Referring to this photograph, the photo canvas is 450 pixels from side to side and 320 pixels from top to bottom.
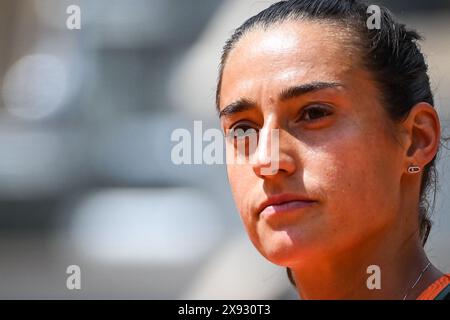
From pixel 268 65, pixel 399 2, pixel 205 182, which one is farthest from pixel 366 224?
pixel 205 182

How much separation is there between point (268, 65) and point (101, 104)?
192cm

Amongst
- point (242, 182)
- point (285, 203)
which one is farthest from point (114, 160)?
point (285, 203)

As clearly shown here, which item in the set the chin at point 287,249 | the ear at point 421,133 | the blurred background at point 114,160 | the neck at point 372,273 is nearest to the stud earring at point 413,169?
the ear at point 421,133

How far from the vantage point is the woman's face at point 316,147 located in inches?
44.8

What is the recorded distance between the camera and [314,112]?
46.3 inches

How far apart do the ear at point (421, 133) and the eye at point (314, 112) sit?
0.45ft

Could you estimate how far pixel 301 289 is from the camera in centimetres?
128

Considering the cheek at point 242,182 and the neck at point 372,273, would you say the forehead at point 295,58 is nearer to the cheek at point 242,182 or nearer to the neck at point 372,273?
the cheek at point 242,182

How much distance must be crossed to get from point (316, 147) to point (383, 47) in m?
0.22

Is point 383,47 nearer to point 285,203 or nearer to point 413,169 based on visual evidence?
point 413,169

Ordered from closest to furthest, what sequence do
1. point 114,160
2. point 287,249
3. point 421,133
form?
point 287,249 → point 421,133 → point 114,160

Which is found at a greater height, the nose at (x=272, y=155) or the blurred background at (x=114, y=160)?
the blurred background at (x=114, y=160)


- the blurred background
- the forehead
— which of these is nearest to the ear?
the forehead
